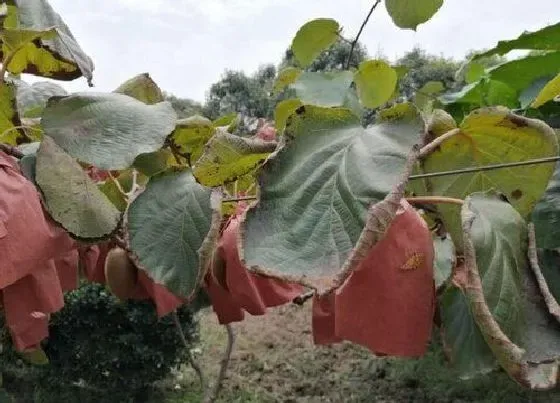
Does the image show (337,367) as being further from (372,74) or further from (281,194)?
(281,194)

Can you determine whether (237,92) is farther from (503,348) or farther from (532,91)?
(503,348)

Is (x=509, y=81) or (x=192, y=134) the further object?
(x=509, y=81)

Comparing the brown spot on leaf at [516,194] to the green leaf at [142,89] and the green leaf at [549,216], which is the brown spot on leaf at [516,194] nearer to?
the green leaf at [549,216]

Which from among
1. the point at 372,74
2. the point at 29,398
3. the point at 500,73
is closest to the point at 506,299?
the point at 372,74

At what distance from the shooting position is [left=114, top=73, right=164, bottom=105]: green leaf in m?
0.63

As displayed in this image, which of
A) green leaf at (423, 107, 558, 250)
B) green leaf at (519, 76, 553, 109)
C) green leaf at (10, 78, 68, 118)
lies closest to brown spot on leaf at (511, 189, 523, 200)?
green leaf at (423, 107, 558, 250)

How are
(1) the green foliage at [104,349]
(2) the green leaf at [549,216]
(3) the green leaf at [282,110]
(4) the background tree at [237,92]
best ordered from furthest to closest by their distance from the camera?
(4) the background tree at [237,92], (1) the green foliage at [104,349], (3) the green leaf at [282,110], (2) the green leaf at [549,216]

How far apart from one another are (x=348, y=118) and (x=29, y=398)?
391 cm

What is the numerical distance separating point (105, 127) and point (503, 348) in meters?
0.24

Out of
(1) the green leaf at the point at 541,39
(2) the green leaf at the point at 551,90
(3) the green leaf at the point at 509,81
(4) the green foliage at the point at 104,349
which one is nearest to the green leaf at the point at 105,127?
(2) the green leaf at the point at 551,90

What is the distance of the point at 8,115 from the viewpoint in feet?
1.86

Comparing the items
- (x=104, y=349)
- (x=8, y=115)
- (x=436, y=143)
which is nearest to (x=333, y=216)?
(x=436, y=143)

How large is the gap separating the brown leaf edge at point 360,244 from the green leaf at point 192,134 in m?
0.29

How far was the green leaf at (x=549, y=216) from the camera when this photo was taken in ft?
1.31
